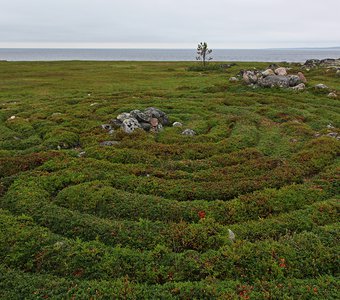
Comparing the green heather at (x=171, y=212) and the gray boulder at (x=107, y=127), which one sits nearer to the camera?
the green heather at (x=171, y=212)

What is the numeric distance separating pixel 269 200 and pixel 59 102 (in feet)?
126

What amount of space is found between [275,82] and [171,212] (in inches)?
1811

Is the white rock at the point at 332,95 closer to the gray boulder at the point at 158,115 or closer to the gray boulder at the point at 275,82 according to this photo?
the gray boulder at the point at 275,82

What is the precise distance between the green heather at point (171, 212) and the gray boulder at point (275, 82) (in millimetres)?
22552

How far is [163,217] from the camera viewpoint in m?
17.1

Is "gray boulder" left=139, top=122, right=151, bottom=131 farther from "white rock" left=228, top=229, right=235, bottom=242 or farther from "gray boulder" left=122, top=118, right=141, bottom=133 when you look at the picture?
"white rock" left=228, top=229, right=235, bottom=242

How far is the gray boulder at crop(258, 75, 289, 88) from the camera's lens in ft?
188

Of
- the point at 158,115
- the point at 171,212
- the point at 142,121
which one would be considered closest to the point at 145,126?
the point at 142,121

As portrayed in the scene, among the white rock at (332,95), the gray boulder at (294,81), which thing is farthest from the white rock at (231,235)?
the gray boulder at (294,81)

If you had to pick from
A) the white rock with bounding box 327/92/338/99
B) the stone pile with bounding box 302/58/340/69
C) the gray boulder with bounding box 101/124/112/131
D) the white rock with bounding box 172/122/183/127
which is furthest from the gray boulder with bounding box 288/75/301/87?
the stone pile with bounding box 302/58/340/69

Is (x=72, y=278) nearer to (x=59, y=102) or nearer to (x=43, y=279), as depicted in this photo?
(x=43, y=279)

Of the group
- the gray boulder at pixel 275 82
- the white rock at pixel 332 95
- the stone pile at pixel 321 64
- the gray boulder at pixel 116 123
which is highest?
the stone pile at pixel 321 64

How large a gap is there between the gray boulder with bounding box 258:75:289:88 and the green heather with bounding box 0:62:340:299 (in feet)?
74.0

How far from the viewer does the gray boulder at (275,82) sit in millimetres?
57156
